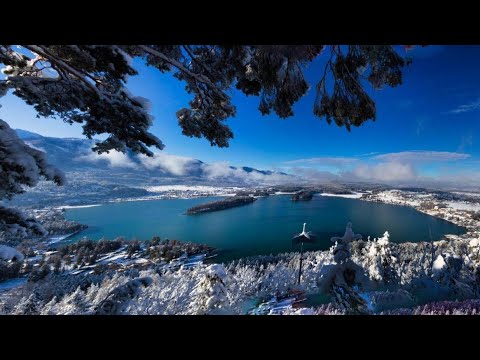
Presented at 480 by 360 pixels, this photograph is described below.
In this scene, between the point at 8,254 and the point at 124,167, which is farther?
the point at 124,167

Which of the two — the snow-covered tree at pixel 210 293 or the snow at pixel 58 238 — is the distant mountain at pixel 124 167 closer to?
the snow at pixel 58 238

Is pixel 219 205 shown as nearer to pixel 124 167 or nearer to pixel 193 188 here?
pixel 193 188

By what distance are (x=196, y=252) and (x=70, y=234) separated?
36.4ft

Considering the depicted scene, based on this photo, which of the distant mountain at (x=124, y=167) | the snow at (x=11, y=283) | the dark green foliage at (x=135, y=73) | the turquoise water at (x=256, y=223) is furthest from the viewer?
the distant mountain at (x=124, y=167)

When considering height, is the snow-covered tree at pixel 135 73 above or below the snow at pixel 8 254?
above

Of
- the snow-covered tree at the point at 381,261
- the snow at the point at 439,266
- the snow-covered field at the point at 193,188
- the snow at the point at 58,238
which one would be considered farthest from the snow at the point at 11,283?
the snow at the point at 439,266

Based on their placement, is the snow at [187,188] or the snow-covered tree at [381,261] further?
the snow at [187,188]

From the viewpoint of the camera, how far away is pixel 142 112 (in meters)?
2.28

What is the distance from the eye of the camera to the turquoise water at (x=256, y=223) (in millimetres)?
21844

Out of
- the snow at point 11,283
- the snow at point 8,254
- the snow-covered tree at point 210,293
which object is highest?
the snow at point 8,254

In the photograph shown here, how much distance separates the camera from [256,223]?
25.5 metres

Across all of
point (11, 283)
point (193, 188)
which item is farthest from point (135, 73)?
point (193, 188)

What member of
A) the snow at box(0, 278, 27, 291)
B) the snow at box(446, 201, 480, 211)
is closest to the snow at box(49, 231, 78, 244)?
the snow at box(0, 278, 27, 291)
